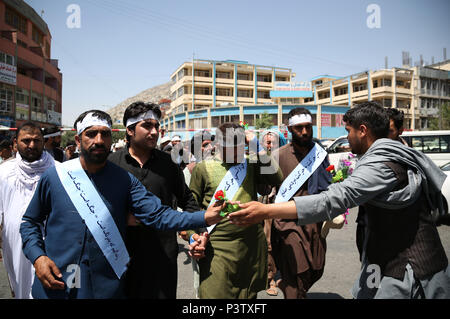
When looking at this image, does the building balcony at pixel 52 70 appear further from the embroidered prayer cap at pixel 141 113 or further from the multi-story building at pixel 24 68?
the embroidered prayer cap at pixel 141 113

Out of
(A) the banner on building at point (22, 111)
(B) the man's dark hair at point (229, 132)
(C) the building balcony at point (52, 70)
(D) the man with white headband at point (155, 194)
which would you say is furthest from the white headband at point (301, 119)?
(C) the building balcony at point (52, 70)

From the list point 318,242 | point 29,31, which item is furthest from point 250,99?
point 318,242

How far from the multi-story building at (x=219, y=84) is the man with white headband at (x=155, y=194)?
5399 cm

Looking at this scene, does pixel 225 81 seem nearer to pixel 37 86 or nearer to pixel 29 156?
pixel 37 86

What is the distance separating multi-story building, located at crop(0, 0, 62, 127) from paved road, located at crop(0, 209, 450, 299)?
900 inches

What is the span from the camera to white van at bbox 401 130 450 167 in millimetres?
11309

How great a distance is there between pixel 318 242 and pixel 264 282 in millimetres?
741

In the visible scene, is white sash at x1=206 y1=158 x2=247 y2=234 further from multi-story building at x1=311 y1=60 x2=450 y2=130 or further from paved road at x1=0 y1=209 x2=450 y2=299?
multi-story building at x1=311 y1=60 x2=450 y2=130

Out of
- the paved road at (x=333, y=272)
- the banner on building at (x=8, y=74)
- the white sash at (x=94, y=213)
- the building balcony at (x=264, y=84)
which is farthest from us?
the building balcony at (x=264, y=84)

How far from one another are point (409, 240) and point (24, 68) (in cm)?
3750

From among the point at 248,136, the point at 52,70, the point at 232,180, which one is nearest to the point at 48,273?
the point at 232,180

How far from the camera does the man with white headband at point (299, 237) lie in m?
3.10

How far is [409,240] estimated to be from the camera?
1871 mm

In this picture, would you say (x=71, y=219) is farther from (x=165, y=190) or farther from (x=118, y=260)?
(x=165, y=190)
